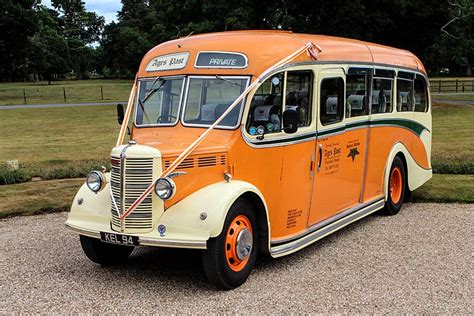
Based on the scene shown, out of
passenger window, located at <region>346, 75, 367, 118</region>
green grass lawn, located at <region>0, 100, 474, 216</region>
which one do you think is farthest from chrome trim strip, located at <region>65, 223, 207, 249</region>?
green grass lawn, located at <region>0, 100, 474, 216</region>

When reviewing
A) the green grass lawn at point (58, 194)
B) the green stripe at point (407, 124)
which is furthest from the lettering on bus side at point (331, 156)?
the green grass lawn at point (58, 194)

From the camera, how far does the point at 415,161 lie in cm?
949

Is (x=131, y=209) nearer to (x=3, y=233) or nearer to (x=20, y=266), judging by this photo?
(x=20, y=266)

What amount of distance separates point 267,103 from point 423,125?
15.5 ft

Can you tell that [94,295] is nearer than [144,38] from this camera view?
Yes

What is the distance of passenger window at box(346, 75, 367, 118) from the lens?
747 centimetres

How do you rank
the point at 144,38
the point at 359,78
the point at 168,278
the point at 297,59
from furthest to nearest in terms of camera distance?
the point at 144,38, the point at 359,78, the point at 297,59, the point at 168,278

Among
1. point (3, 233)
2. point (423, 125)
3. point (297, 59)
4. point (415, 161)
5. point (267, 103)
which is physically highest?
point (297, 59)

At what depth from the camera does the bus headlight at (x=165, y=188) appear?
17.3 ft

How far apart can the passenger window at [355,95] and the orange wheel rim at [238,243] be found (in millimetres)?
2653

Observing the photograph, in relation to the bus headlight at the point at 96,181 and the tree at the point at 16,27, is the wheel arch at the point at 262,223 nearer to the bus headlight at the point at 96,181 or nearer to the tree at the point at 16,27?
the bus headlight at the point at 96,181

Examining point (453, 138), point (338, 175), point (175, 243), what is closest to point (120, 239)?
point (175, 243)

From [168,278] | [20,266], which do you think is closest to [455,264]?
[168,278]

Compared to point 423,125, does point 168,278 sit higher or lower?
lower
